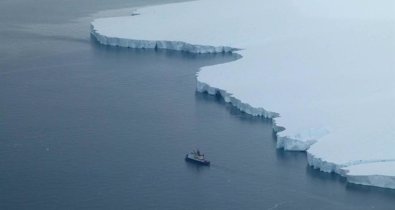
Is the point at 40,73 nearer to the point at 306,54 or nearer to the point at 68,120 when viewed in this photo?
the point at 68,120

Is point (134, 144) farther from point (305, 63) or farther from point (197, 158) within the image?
point (305, 63)

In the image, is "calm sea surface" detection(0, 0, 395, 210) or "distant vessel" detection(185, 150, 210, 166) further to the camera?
"distant vessel" detection(185, 150, 210, 166)

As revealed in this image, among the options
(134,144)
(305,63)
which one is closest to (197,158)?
(134,144)

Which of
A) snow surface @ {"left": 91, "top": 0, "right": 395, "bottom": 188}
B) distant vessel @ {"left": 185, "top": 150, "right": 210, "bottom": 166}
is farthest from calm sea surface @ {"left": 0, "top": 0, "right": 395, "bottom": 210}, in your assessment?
snow surface @ {"left": 91, "top": 0, "right": 395, "bottom": 188}

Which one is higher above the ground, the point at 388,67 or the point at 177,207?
the point at 388,67

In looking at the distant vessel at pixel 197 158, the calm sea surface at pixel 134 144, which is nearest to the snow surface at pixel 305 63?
the calm sea surface at pixel 134 144

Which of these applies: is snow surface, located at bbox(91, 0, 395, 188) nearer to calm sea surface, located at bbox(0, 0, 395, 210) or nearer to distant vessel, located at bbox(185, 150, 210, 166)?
calm sea surface, located at bbox(0, 0, 395, 210)

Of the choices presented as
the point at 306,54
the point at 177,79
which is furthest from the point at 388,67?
the point at 177,79
